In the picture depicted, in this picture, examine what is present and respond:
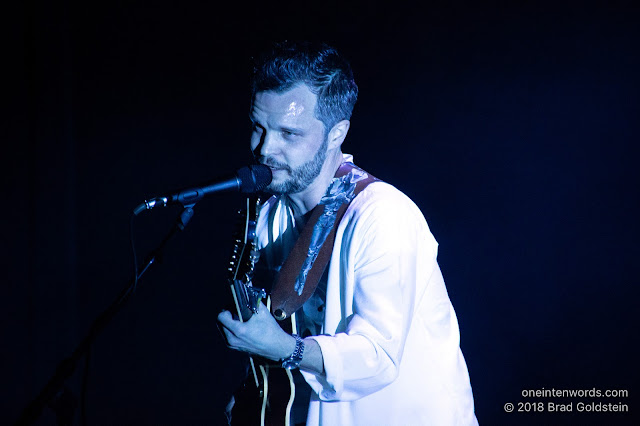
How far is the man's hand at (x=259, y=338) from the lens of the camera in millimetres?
1418

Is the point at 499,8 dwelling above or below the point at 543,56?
above

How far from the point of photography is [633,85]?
8.04 feet

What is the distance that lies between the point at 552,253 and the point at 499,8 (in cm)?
118

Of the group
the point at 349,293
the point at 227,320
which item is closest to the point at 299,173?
the point at 349,293

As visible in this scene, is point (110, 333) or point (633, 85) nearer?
point (633, 85)

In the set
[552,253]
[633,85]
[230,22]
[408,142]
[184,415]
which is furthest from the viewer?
[184,415]

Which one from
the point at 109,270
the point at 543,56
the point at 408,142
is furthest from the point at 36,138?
the point at 543,56

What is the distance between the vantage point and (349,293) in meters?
→ 1.61

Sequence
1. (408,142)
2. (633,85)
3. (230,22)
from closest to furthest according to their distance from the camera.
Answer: (633,85), (408,142), (230,22)

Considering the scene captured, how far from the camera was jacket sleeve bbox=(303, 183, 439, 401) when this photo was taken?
1.46 meters

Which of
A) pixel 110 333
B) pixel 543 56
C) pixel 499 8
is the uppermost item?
pixel 499 8

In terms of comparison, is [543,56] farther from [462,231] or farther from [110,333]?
[110,333]

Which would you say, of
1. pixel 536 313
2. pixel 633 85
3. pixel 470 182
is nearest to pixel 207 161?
pixel 470 182

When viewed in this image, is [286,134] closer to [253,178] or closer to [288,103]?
[288,103]
